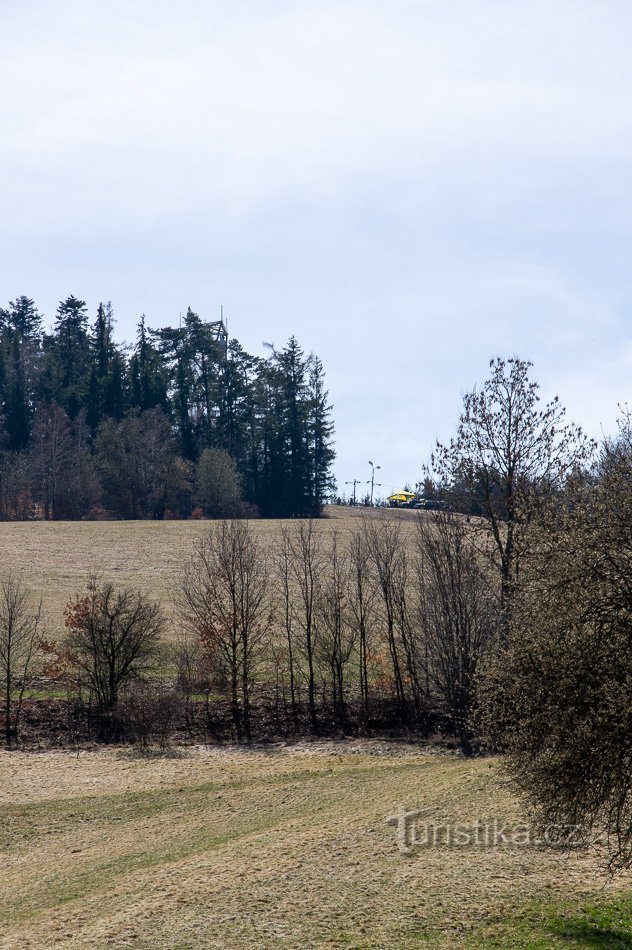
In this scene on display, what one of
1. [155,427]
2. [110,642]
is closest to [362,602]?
[110,642]

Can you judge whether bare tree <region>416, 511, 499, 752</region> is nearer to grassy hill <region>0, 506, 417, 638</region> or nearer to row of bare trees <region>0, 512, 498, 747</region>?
row of bare trees <region>0, 512, 498, 747</region>

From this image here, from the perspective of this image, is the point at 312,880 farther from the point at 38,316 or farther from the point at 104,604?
the point at 38,316

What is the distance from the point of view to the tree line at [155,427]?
303 feet

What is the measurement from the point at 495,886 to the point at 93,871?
878cm

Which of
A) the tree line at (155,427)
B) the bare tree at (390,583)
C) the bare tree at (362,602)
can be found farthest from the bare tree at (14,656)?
the tree line at (155,427)

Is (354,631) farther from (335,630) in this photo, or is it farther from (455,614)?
(455,614)

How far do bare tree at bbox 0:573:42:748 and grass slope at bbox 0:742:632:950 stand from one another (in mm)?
8518

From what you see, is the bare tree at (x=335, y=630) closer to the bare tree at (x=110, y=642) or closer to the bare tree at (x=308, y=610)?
the bare tree at (x=308, y=610)

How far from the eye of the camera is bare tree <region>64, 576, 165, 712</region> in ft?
120

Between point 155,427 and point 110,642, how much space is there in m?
62.5

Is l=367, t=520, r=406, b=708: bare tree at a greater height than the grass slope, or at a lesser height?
greater

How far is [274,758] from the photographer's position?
31156 mm

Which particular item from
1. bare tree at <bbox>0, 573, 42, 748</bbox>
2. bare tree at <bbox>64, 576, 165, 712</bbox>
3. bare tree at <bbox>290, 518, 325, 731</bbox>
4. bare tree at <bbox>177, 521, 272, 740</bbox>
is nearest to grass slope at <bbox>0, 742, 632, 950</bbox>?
bare tree at <bbox>0, 573, 42, 748</bbox>

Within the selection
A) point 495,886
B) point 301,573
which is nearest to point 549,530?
point 495,886
